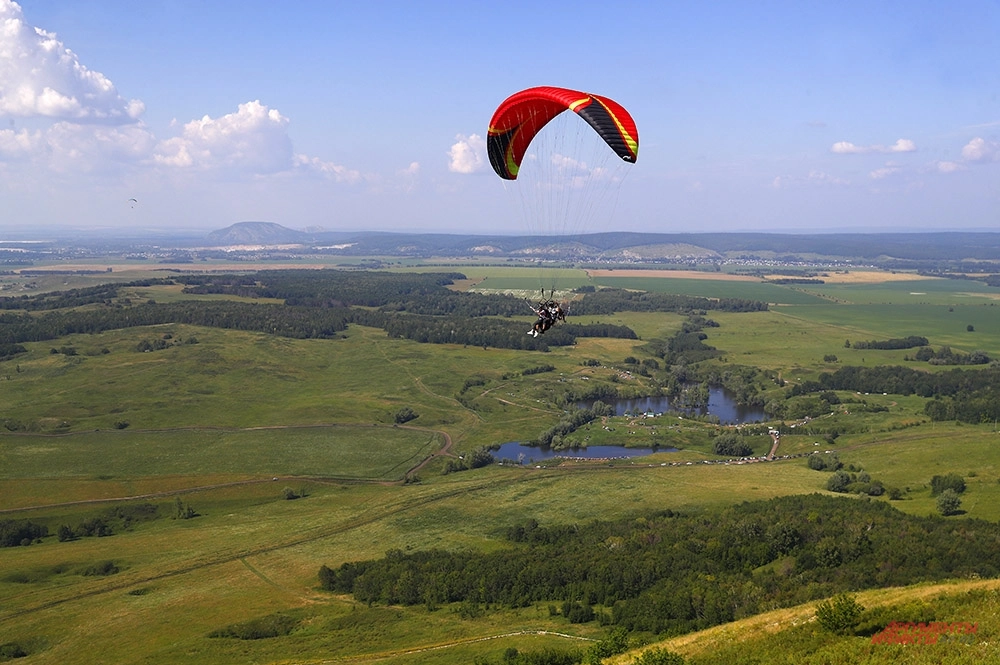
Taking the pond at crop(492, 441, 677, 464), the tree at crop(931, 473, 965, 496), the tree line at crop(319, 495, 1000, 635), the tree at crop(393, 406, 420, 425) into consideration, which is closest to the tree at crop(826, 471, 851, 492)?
the tree at crop(931, 473, 965, 496)

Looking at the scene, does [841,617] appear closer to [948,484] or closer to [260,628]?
[260,628]

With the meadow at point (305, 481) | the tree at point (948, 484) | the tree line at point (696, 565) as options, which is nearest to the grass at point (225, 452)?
the meadow at point (305, 481)

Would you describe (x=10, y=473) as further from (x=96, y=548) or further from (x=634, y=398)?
(x=634, y=398)

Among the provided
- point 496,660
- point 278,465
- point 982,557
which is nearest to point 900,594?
point 982,557

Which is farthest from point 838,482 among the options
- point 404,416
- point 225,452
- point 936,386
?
point 225,452

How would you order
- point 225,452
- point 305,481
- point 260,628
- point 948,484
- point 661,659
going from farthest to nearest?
point 225,452, point 305,481, point 948,484, point 260,628, point 661,659

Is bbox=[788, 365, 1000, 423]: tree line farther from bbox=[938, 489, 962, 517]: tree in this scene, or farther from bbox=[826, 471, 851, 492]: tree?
bbox=[938, 489, 962, 517]: tree
